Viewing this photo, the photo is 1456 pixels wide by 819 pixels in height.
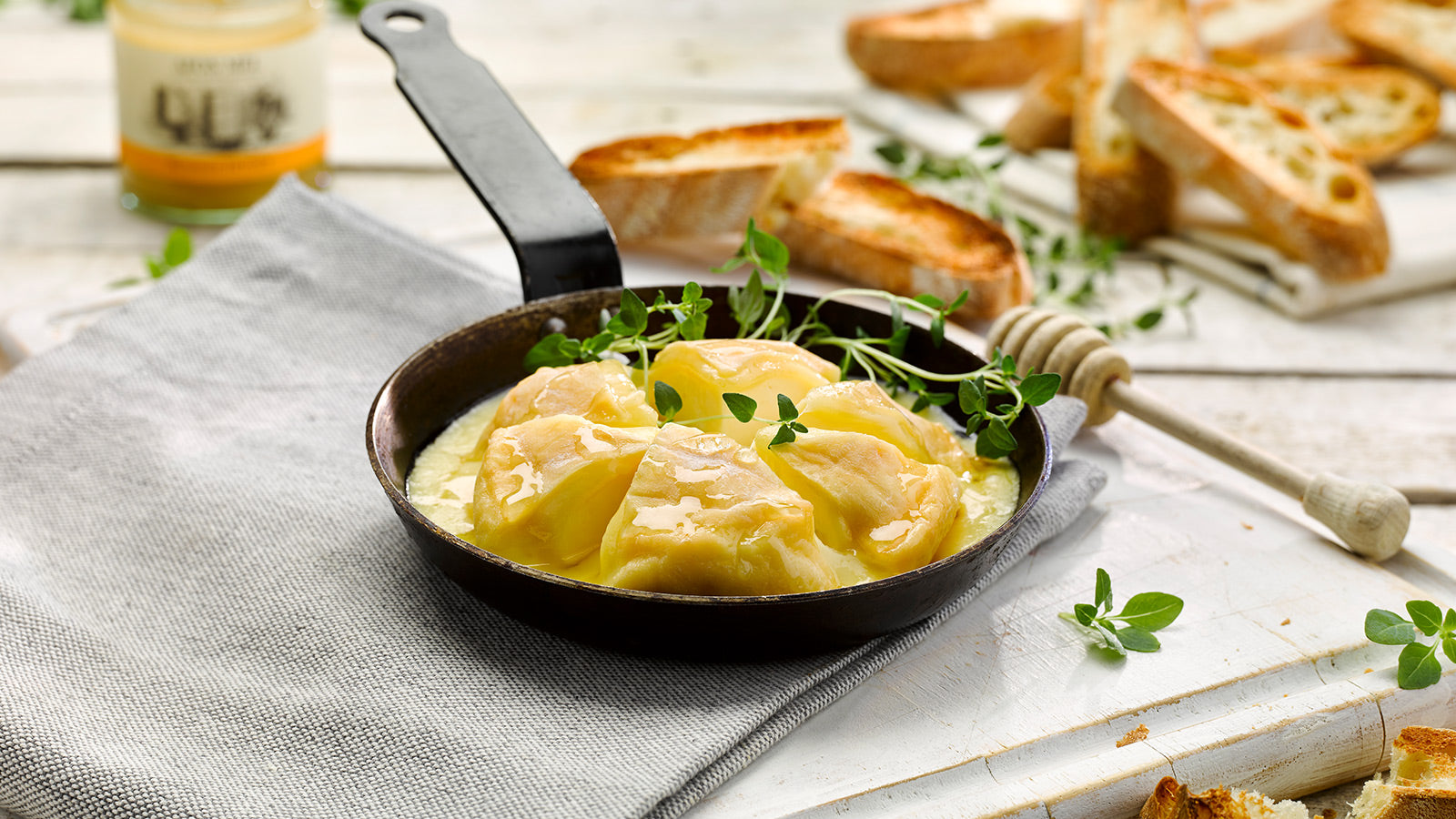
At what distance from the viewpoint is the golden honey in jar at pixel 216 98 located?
239cm

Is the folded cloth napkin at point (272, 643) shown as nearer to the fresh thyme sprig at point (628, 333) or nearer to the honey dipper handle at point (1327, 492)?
the honey dipper handle at point (1327, 492)

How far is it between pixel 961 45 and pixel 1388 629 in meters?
2.10

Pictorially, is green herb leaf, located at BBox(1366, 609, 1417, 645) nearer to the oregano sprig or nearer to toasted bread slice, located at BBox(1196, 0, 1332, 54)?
the oregano sprig

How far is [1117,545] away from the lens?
161cm

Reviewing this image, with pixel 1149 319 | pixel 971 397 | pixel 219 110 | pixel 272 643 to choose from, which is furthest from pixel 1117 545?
pixel 219 110

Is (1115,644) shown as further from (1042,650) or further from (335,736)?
(335,736)

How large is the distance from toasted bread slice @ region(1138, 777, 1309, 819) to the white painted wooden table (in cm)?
3

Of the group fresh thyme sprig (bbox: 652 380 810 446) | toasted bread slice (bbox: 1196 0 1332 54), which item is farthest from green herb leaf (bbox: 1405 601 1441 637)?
toasted bread slice (bbox: 1196 0 1332 54)

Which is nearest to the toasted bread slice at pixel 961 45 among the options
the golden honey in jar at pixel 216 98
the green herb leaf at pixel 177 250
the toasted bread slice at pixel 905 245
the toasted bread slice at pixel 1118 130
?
the toasted bread slice at pixel 1118 130

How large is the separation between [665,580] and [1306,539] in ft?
2.91

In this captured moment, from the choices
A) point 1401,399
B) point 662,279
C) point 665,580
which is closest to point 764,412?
point 665,580

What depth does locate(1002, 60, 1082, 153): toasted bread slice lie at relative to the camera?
9.62 feet

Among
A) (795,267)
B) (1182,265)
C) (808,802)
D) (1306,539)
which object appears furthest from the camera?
(1182,265)

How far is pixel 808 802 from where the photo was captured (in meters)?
1.19
